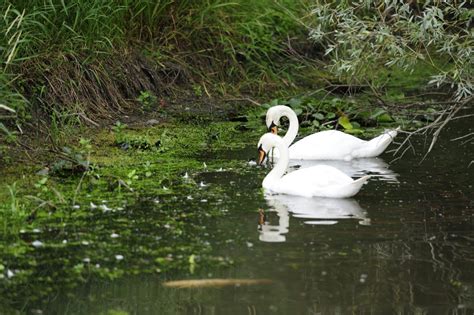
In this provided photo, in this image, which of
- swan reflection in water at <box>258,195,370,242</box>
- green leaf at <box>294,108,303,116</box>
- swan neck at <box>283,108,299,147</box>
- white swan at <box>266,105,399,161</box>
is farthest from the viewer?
green leaf at <box>294,108,303,116</box>

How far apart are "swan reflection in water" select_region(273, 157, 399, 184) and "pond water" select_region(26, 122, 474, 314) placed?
0.85ft

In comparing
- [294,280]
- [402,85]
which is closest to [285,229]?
[294,280]

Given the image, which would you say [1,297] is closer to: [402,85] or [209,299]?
[209,299]

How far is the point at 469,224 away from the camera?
806 cm

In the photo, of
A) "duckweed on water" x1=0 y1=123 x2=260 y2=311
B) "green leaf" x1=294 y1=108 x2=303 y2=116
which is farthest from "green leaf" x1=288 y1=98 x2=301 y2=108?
"duckweed on water" x1=0 y1=123 x2=260 y2=311

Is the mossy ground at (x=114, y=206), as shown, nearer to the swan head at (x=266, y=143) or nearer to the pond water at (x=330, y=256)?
the pond water at (x=330, y=256)

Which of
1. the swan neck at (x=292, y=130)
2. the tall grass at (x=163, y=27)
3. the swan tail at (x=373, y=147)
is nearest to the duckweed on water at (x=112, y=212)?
the swan neck at (x=292, y=130)

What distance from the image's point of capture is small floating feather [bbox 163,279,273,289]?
657 centimetres

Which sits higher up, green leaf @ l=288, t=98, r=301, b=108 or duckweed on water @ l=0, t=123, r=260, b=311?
green leaf @ l=288, t=98, r=301, b=108

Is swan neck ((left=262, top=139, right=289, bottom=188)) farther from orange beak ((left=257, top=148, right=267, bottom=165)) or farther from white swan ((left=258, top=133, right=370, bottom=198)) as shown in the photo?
orange beak ((left=257, top=148, right=267, bottom=165))

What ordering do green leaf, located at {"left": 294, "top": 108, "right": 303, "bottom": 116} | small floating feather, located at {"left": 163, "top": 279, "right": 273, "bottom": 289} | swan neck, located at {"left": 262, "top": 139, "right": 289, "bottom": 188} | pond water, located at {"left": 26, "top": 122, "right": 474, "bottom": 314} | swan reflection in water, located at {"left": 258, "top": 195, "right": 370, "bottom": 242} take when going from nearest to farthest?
pond water, located at {"left": 26, "top": 122, "right": 474, "bottom": 314} → small floating feather, located at {"left": 163, "top": 279, "right": 273, "bottom": 289} → swan reflection in water, located at {"left": 258, "top": 195, "right": 370, "bottom": 242} → swan neck, located at {"left": 262, "top": 139, "right": 289, "bottom": 188} → green leaf, located at {"left": 294, "top": 108, "right": 303, "bottom": 116}

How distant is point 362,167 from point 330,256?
Answer: 398 centimetres

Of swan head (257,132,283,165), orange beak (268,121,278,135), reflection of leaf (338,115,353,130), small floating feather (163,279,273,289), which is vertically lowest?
small floating feather (163,279,273,289)

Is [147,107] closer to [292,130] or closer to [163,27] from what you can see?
[163,27]
